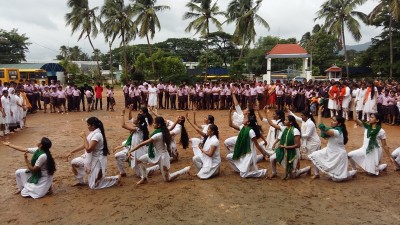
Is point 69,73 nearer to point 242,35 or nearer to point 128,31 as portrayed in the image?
point 128,31

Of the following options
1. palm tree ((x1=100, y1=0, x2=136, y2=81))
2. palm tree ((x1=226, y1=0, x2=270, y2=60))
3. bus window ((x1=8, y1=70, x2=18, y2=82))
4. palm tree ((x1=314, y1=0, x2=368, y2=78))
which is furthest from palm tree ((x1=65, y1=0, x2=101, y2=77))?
palm tree ((x1=314, y1=0, x2=368, y2=78))

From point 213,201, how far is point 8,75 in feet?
99.8

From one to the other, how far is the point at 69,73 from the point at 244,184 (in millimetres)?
36443

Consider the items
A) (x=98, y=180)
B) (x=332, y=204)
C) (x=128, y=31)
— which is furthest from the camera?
(x=128, y=31)

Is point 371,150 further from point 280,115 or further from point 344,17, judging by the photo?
point 344,17

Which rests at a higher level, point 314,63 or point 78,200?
point 314,63

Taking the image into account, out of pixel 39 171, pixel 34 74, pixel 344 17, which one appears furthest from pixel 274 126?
pixel 34 74

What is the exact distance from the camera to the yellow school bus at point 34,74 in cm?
3400

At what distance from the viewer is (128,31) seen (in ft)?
118

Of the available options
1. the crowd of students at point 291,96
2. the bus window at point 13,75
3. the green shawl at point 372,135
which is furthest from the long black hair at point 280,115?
the bus window at point 13,75

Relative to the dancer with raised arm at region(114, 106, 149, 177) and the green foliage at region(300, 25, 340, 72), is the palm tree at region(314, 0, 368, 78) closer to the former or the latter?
the green foliage at region(300, 25, 340, 72)

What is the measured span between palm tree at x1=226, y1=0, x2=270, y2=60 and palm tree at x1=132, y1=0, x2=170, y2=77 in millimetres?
5952

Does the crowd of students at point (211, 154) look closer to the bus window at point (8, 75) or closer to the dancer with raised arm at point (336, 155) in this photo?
the dancer with raised arm at point (336, 155)

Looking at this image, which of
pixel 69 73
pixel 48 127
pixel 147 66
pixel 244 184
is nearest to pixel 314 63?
pixel 147 66
